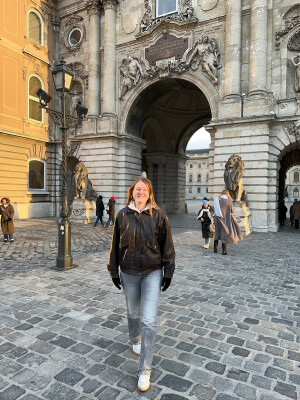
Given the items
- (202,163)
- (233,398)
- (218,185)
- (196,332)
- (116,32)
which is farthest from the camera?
(202,163)

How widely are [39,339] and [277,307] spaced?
379 centimetres

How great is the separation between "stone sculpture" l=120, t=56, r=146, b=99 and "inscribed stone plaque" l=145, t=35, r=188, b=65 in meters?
0.77

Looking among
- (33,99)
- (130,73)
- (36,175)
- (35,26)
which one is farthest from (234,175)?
(35,26)

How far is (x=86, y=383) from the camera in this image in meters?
2.88

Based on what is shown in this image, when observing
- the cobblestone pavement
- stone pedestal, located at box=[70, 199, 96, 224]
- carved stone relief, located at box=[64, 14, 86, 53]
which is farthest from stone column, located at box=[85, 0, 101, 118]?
the cobblestone pavement

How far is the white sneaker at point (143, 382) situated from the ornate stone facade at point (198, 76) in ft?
42.9

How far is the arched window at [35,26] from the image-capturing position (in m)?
→ 20.1

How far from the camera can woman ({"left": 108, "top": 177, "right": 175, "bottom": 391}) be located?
A: 9.23ft

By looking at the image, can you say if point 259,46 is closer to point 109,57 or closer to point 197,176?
point 109,57

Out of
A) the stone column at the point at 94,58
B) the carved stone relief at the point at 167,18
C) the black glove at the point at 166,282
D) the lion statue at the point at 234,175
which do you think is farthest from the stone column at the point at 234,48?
the black glove at the point at 166,282

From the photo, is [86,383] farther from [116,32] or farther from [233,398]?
[116,32]

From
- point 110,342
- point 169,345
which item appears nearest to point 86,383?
point 110,342

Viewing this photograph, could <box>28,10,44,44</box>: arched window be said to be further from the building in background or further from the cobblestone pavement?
the building in background

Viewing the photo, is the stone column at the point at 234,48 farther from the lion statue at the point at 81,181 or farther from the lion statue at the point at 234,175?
the lion statue at the point at 81,181
